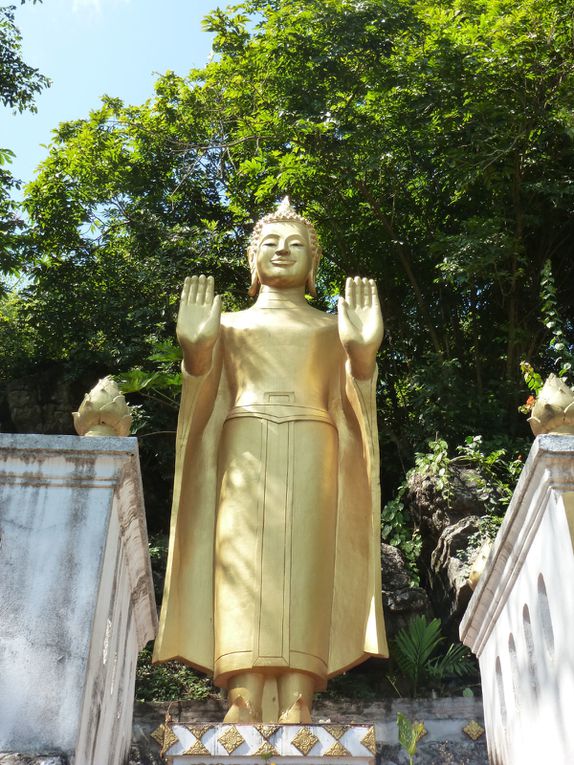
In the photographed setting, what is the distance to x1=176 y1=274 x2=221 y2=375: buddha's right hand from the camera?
534 centimetres

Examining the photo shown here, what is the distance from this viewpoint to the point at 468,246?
35.1ft

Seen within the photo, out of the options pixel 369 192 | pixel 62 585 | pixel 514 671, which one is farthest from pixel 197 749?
pixel 369 192

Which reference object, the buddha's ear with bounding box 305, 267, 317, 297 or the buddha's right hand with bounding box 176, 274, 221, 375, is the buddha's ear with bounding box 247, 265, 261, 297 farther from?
the buddha's right hand with bounding box 176, 274, 221, 375

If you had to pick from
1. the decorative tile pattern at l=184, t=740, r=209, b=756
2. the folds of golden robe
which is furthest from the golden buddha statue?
the decorative tile pattern at l=184, t=740, r=209, b=756

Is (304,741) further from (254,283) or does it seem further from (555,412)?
(254,283)

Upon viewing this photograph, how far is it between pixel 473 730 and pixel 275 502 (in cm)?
259

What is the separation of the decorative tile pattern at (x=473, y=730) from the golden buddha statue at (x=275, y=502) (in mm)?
2047

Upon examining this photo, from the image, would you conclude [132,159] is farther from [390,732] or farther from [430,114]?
[390,732]

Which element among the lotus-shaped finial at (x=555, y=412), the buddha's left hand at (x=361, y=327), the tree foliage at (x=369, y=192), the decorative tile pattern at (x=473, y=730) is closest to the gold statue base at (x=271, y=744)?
the lotus-shaped finial at (x=555, y=412)

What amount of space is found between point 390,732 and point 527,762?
2.54 metres

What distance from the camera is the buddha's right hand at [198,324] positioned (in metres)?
5.34

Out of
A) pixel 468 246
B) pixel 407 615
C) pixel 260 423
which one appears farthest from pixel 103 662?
pixel 468 246

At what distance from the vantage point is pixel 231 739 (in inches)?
155

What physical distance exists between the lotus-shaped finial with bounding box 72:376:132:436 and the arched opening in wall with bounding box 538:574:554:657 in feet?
6.39
